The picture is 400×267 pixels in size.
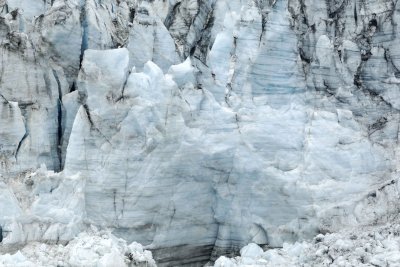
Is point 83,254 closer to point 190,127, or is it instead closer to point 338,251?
point 190,127

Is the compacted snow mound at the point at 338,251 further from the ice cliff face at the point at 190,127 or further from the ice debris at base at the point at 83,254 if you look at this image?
the ice debris at base at the point at 83,254

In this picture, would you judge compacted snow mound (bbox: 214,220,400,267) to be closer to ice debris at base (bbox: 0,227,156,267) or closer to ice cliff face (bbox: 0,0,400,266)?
ice cliff face (bbox: 0,0,400,266)

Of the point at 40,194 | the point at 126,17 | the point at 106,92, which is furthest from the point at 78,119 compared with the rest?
the point at 126,17

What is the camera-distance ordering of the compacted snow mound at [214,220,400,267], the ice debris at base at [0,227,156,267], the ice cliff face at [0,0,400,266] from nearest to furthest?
1. the ice debris at base at [0,227,156,267]
2. the compacted snow mound at [214,220,400,267]
3. the ice cliff face at [0,0,400,266]

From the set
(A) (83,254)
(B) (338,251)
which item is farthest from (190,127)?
(B) (338,251)

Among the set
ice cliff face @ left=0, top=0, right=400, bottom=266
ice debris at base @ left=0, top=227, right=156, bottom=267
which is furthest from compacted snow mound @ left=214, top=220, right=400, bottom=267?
ice debris at base @ left=0, top=227, right=156, bottom=267
